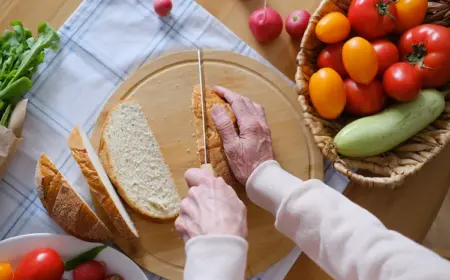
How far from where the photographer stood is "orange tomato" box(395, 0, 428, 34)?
1.52 metres

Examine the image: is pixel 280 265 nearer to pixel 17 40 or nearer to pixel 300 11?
pixel 300 11

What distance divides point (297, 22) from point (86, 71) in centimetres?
75

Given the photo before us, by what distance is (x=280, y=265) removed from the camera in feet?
5.38

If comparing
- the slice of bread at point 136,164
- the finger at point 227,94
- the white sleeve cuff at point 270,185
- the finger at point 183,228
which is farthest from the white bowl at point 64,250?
the finger at point 227,94

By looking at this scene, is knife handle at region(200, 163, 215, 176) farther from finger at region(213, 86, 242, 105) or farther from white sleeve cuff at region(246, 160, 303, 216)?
finger at region(213, 86, 242, 105)

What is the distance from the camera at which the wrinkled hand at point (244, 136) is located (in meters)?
1.53

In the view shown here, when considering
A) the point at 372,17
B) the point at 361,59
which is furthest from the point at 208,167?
the point at 372,17

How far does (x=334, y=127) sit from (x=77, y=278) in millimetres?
944

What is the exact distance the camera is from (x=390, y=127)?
1491 mm

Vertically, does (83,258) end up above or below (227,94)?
below

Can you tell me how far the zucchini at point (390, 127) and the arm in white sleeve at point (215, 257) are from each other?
1.72 ft

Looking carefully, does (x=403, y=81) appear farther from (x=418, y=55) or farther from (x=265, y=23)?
(x=265, y=23)

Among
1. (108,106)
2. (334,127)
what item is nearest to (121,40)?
(108,106)

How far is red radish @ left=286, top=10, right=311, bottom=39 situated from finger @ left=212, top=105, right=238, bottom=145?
0.39 m
